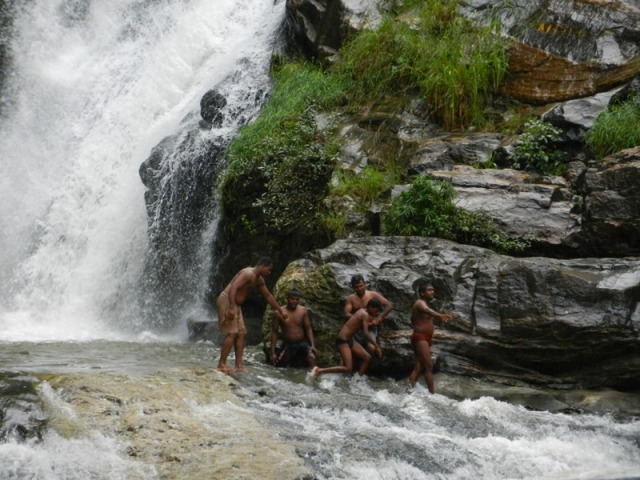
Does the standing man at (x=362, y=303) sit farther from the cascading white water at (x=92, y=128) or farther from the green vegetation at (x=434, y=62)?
the cascading white water at (x=92, y=128)

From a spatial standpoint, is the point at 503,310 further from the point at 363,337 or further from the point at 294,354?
the point at 294,354

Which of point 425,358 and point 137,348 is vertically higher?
point 425,358

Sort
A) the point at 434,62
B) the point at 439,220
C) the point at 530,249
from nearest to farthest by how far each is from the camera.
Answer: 1. the point at 530,249
2. the point at 439,220
3. the point at 434,62

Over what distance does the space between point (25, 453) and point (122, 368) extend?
3.29 meters

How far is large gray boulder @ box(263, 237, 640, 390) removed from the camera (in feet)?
25.1

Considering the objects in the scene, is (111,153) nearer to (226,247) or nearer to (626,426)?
(226,247)

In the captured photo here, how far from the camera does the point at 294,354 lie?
8844 mm

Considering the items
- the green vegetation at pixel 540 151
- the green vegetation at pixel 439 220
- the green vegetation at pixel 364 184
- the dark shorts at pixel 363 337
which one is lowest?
the dark shorts at pixel 363 337

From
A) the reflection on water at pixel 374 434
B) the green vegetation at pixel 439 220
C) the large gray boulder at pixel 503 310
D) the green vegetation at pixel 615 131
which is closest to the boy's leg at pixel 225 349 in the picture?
the reflection on water at pixel 374 434

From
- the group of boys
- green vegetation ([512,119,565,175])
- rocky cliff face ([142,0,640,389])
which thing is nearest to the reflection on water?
the group of boys

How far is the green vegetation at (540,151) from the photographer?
11.1 meters

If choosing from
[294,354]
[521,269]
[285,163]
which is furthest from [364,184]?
[521,269]

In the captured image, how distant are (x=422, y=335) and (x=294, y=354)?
171 centimetres

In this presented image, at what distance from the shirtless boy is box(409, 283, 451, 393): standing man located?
51 centimetres
